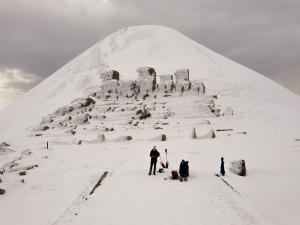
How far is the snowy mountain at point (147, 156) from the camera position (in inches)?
406

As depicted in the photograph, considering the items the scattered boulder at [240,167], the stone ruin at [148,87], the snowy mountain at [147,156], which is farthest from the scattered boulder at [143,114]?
the scattered boulder at [240,167]

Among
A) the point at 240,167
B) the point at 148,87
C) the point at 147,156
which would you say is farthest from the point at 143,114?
the point at 240,167

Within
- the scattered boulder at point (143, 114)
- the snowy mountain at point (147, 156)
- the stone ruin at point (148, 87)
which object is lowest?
the snowy mountain at point (147, 156)

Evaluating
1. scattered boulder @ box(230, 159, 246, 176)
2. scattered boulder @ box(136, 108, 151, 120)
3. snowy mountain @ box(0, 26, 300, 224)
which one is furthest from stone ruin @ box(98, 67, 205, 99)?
scattered boulder @ box(230, 159, 246, 176)

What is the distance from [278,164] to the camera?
17.2m

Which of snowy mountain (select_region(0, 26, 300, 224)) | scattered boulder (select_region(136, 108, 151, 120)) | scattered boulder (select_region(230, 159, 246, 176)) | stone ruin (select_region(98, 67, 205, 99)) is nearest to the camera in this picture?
snowy mountain (select_region(0, 26, 300, 224))

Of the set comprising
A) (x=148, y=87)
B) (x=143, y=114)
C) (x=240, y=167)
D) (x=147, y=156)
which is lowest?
(x=147, y=156)

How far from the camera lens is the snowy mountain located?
10.3 meters

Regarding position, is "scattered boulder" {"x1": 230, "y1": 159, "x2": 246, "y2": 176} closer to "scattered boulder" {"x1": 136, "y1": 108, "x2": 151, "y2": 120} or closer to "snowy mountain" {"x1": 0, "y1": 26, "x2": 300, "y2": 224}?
"snowy mountain" {"x1": 0, "y1": 26, "x2": 300, "y2": 224}

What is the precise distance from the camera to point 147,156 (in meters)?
20.1

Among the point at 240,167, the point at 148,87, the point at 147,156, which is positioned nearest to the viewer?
the point at 240,167

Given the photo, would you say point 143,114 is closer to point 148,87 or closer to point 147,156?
point 148,87

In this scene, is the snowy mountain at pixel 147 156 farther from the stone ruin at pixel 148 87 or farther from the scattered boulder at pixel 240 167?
the scattered boulder at pixel 240 167

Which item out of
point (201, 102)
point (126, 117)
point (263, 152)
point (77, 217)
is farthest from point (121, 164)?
point (201, 102)
